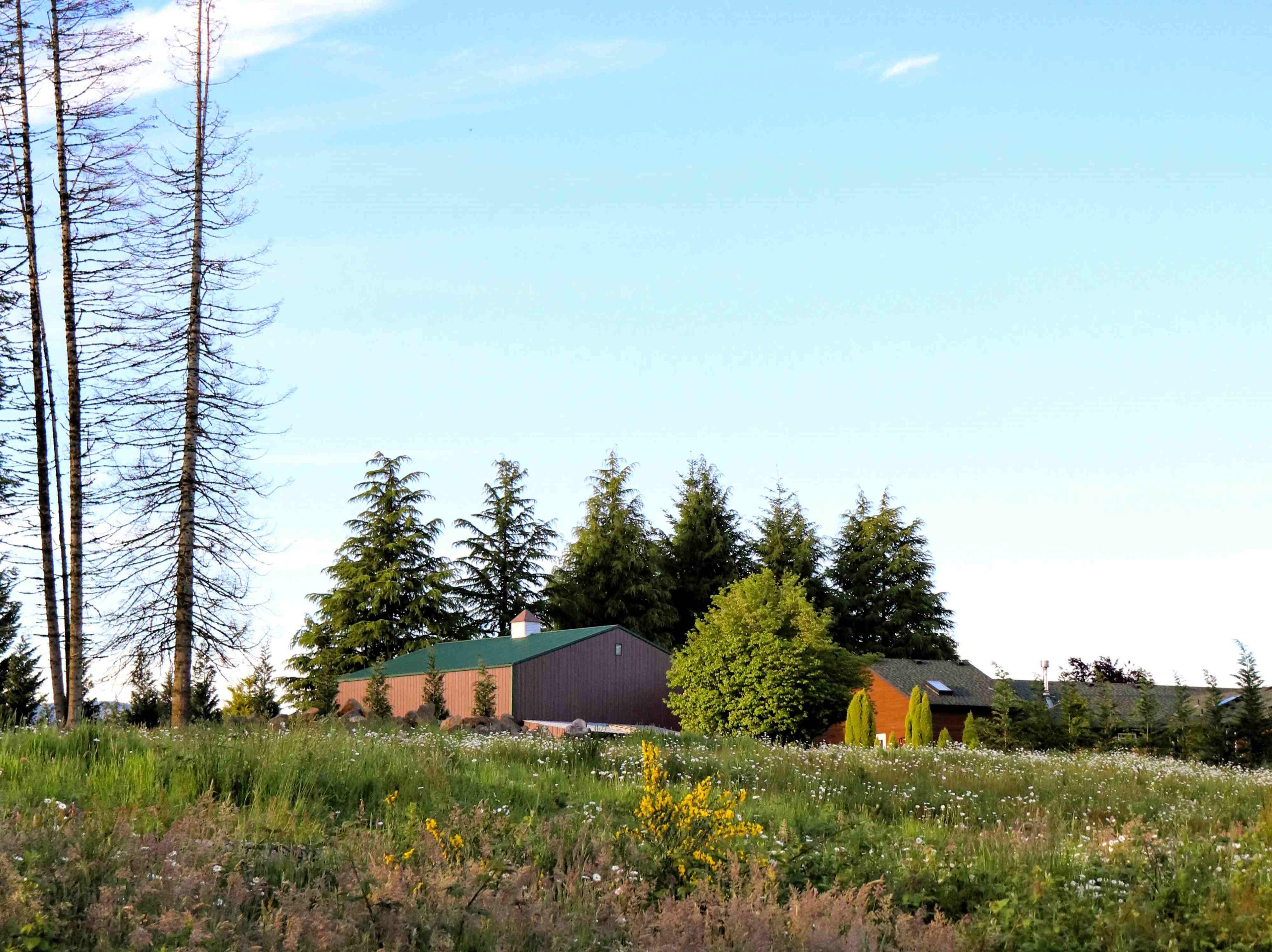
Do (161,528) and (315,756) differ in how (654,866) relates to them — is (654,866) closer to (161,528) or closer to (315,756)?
(315,756)

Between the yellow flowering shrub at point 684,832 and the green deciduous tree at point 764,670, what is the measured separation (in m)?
23.2

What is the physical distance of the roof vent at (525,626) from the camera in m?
44.7

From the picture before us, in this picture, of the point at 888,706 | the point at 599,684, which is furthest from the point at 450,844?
the point at 888,706

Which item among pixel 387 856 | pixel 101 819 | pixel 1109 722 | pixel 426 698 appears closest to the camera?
pixel 387 856

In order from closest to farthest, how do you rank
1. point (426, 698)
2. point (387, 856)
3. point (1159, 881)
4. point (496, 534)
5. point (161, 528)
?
point (387, 856), point (1159, 881), point (161, 528), point (426, 698), point (496, 534)

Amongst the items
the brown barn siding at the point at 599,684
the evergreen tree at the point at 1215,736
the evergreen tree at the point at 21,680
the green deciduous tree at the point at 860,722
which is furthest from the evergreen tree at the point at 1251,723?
the evergreen tree at the point at 21,680

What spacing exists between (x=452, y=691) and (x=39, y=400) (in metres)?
23.9

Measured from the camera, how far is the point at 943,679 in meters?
44.5

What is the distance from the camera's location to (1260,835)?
10.0m

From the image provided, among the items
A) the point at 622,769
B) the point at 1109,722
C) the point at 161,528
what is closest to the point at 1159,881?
the point at 622,769

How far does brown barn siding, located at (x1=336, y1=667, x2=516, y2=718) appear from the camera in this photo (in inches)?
1542

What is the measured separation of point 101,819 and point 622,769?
7.54 meters

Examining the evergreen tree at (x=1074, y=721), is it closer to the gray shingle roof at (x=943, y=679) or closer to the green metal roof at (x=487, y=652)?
the gray shingle roof at (x=943, y=679)

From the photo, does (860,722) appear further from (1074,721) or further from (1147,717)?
(1147,717)
